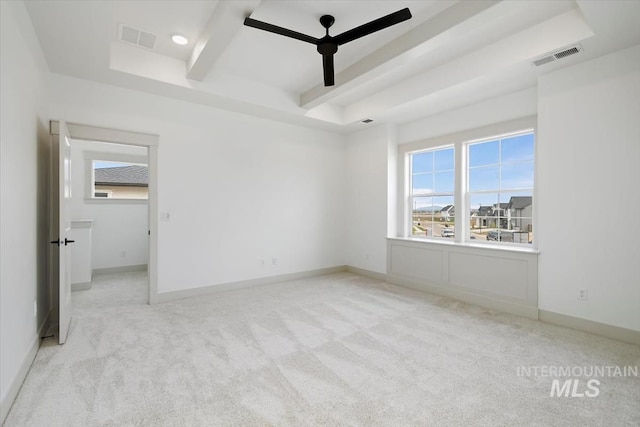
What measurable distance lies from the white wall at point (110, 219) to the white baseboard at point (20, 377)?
125 inches

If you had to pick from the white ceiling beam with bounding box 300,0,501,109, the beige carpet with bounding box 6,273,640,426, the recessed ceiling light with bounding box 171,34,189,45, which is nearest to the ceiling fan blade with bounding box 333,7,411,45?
the white ceiling beam with bounding box 300,0,501,109

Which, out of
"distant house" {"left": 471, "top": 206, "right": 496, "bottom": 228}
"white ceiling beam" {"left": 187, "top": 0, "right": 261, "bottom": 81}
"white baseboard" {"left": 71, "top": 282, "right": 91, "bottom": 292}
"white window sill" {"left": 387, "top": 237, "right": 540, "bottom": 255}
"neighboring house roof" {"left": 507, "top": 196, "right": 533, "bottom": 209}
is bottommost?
"white baseboard" {"left": 71, "top": 282, "right": 91, "bottom": 292}

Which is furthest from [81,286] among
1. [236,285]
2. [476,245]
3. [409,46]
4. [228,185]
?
[476,245]

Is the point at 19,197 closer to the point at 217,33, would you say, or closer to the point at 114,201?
the point at 217,33

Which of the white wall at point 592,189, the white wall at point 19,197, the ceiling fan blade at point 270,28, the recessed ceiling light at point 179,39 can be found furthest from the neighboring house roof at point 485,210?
the white wall at point 19,197

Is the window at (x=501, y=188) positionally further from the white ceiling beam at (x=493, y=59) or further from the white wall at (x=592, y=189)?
the white ceiling beam at (x=493, y=59)

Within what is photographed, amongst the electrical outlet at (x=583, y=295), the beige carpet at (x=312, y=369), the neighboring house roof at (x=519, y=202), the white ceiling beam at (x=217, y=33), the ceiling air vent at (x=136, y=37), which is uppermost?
the ceiling air vent at (x=136, y=37)

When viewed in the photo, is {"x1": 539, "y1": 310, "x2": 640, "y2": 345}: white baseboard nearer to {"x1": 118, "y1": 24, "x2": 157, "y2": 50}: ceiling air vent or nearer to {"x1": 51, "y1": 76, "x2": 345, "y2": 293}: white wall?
{"x1": 51, "y1": 76, "x2": 345, "y2": 293}: white wall

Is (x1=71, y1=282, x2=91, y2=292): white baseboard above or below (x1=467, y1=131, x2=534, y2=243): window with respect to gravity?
below

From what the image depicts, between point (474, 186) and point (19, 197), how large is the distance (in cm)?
515

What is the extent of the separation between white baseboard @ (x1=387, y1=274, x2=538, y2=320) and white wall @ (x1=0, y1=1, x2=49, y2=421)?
4.53 metres

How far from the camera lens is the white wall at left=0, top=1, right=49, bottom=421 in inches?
75.1

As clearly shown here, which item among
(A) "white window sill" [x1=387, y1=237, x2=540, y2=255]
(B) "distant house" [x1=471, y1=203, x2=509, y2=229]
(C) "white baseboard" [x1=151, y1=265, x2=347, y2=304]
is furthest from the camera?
(B) "distant house" [x1=471, y1=203, x2=509, y2=229]

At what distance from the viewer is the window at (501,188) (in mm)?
3938
